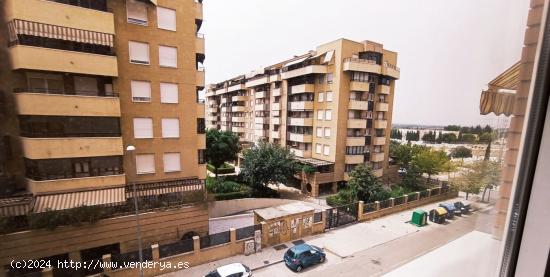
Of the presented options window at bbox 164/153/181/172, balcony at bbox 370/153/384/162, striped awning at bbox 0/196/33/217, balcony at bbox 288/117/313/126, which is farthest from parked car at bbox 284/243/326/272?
balcony at bbox 288/117/313/126

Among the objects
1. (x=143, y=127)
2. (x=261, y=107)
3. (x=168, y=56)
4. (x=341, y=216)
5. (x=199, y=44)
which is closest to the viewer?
(x=143, y=127)

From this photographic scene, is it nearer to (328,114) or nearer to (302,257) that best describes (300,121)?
(328,114)

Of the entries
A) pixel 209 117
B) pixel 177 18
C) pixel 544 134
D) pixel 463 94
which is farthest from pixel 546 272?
pixel 209 117

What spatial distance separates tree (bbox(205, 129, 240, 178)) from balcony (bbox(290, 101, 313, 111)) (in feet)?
10.0

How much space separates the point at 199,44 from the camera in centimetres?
457

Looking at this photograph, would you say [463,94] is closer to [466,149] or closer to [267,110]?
[466,149]

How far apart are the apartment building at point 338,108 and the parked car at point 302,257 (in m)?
4.66

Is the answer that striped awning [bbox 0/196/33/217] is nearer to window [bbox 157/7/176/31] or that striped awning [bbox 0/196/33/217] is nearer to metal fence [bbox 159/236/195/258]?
metal fence [bbox 159/236/195/258]

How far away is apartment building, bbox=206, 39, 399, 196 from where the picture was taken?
8.51 metres

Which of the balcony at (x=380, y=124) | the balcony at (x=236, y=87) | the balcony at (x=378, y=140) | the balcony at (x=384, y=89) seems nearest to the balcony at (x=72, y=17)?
the balcony at (x=384, y=89)

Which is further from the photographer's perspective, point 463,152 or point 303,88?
point 303,88

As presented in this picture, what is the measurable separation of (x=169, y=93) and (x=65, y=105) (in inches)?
117

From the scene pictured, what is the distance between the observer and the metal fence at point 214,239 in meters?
4.13

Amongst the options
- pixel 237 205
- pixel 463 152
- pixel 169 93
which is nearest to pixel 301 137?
pixel 237 205
